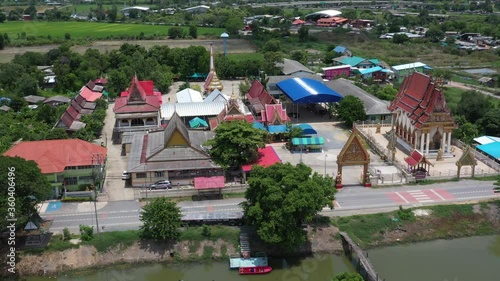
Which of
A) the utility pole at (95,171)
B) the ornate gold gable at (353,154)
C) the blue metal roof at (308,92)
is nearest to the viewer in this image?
the utility pole at (95,171)

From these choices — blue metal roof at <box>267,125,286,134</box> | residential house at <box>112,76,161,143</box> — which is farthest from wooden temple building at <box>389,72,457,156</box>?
residential house at <box>112,76,161,143</box>

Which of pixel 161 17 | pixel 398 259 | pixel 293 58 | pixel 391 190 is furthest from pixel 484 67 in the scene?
pixel 161 17

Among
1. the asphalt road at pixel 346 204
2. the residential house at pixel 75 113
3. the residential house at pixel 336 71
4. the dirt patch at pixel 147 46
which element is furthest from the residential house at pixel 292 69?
the asphalt road at pixel 346 204

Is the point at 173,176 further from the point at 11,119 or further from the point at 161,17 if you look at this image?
the point at 161,17

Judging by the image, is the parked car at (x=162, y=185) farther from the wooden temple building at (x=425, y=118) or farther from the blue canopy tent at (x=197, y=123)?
the wooden temple building at (x=425, y=118)

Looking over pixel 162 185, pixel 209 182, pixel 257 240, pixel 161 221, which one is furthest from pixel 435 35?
pixel 161 221

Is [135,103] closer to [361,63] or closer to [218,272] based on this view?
[218,272]

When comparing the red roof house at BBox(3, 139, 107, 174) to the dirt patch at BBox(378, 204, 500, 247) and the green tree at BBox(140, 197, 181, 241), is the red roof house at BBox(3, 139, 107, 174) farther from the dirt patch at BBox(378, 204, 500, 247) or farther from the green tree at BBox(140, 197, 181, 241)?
the dirt patch at BBox(378, 204, 500, 247)
